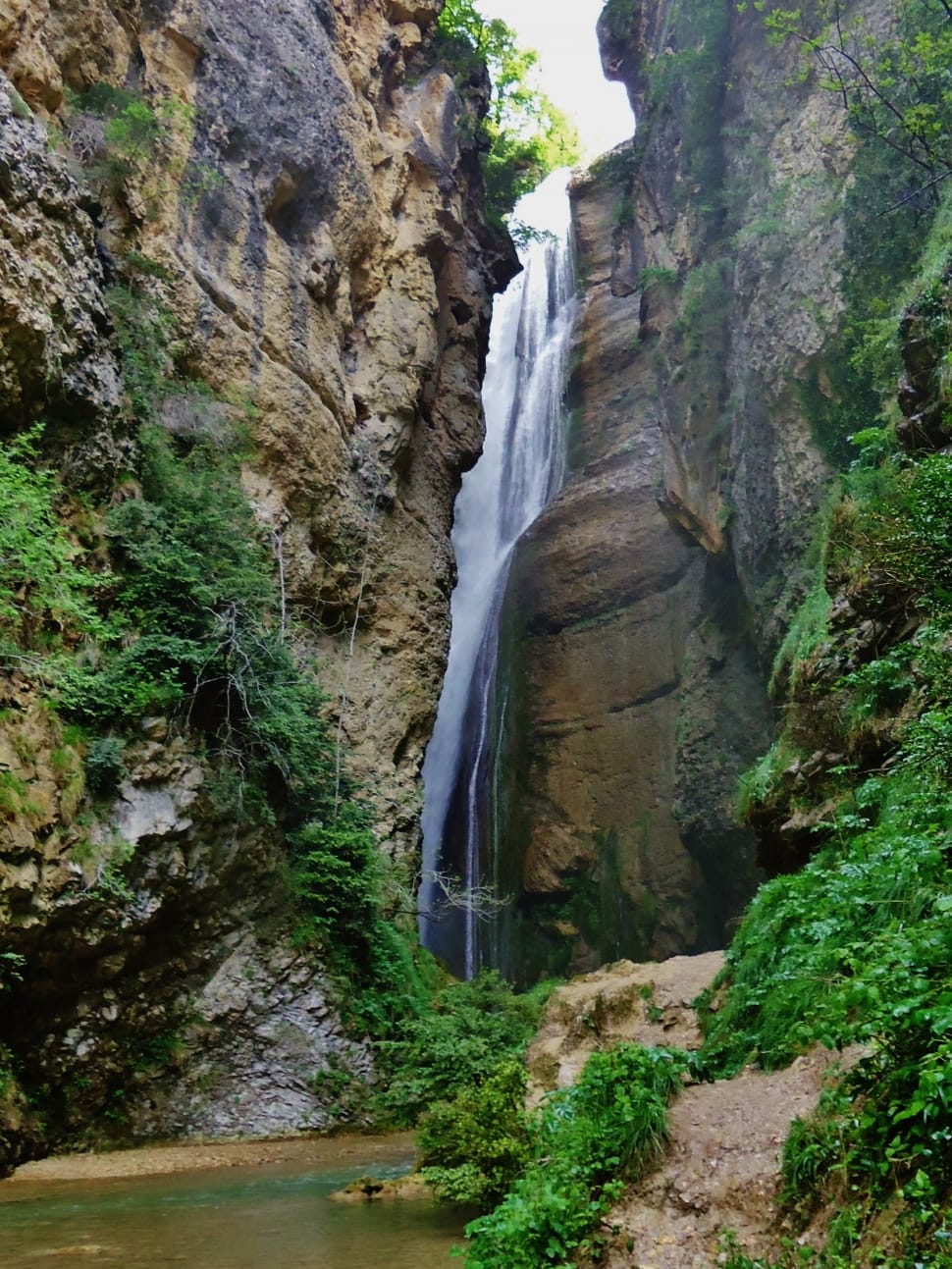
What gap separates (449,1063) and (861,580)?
261 inches

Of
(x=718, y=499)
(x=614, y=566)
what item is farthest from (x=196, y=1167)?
(x=614, y=566)

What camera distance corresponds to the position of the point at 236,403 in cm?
1598

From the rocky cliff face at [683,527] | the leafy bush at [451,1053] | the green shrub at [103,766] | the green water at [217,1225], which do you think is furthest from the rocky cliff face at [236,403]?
the rocky cliff face at [683,527]

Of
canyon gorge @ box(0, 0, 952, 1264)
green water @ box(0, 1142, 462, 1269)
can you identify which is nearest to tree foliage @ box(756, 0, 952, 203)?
canyon gorge @ box(0, 0, 952, 1264)

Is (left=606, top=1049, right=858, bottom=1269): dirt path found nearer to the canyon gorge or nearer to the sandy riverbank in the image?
the canyon gorge

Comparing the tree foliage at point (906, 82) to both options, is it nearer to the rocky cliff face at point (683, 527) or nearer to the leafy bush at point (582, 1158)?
the rocky cliff face at point (683, 527)

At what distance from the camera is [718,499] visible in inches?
831

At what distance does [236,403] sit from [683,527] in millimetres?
12227

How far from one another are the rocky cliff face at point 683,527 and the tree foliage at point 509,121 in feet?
12.3

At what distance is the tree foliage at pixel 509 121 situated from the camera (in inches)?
1155

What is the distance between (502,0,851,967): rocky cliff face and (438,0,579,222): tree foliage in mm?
3750

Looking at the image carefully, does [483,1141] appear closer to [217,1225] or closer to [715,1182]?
[217,1225]

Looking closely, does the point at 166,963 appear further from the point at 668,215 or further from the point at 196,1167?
the point at 668,215

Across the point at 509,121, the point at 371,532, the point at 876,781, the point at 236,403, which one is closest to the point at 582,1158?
the point at 876,781
